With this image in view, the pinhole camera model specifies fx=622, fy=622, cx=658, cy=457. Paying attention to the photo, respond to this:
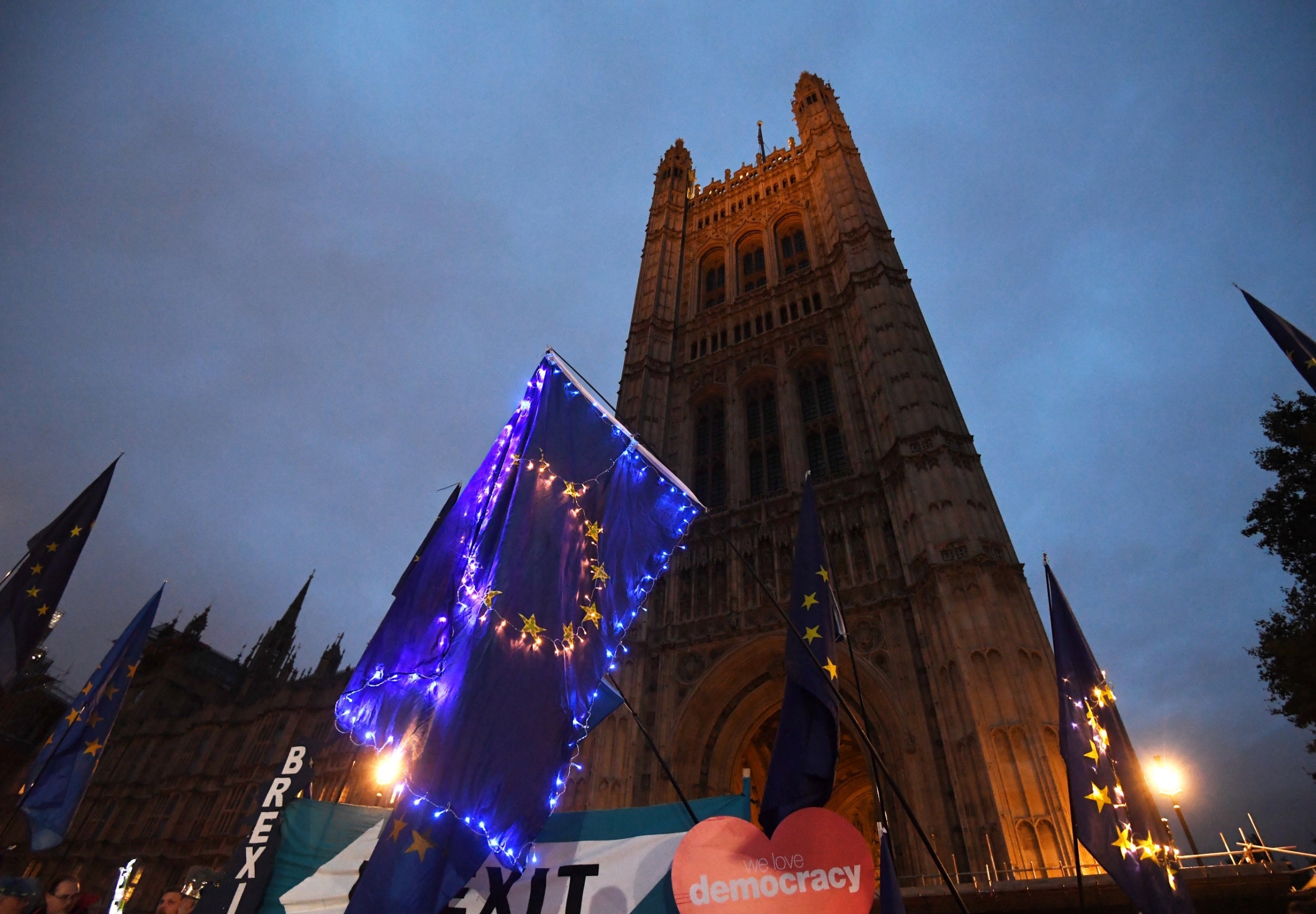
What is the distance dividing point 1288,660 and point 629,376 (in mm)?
21724

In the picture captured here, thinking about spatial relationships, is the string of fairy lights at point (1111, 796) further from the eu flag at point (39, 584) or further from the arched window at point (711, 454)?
the eu flag at point (39, 584)

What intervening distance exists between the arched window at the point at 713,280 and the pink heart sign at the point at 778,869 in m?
27.4

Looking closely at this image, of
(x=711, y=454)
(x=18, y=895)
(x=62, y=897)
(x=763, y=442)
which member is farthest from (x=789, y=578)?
(x=18, y=895)

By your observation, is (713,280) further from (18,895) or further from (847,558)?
(18,895)

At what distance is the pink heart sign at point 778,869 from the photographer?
4.52 metres

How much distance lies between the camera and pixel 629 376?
2711 cm

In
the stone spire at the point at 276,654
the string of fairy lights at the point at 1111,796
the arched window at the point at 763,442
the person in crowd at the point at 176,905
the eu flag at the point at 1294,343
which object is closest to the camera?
the string of fairy lights at the point at 1111,796

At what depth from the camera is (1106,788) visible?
5.75m

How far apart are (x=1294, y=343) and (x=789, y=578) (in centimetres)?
1145

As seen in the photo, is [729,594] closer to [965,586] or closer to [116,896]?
[965,586]

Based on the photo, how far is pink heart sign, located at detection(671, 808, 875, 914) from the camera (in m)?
4.52

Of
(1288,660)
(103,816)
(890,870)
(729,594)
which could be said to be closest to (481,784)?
(890,870)

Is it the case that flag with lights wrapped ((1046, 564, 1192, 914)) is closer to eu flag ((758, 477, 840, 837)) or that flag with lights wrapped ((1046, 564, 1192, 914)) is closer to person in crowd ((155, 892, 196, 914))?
eu flag ((758, 477, 840, 837))

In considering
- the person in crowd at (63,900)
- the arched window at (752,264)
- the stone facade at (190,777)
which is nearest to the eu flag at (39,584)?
the person in crowd at (63,900)
